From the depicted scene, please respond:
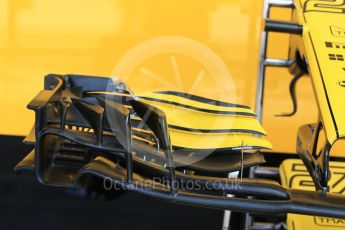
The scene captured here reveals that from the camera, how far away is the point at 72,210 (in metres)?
1.76

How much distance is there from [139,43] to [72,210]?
2.08ft

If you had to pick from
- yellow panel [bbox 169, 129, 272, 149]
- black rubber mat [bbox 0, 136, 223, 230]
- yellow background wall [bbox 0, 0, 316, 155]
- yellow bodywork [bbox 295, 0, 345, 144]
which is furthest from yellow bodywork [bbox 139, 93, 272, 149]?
black rubber mat [bbox 0, 136, 223, 230]

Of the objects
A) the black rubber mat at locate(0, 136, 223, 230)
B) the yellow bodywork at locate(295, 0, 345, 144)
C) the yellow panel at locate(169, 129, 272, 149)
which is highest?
the yellow bodywork at locate(295, 0, 345, 144)

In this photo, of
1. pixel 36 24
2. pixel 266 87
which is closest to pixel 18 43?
pixel 36 24

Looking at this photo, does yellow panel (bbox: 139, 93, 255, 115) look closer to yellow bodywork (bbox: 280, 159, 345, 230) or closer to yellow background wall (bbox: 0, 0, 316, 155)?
yellow bodywork (bbox: 280, 159, 345, 230)

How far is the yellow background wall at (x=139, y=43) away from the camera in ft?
5.33

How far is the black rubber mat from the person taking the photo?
174cm

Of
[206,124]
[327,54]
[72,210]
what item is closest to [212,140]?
[206,124]

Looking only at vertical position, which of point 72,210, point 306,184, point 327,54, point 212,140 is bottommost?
point 72,210

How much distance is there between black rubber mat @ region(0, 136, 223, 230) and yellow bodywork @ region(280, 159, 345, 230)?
49 cm

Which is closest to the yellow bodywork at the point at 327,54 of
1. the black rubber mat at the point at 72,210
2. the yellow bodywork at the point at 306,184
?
the yellow bodywork at the point at 306,184

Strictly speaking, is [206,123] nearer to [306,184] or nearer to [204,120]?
[204,120]

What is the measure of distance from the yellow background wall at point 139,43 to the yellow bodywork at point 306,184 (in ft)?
1.33

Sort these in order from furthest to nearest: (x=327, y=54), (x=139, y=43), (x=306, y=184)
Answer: (x=139, y=43) < (x=306, y=184) < (x=327, y=54)
